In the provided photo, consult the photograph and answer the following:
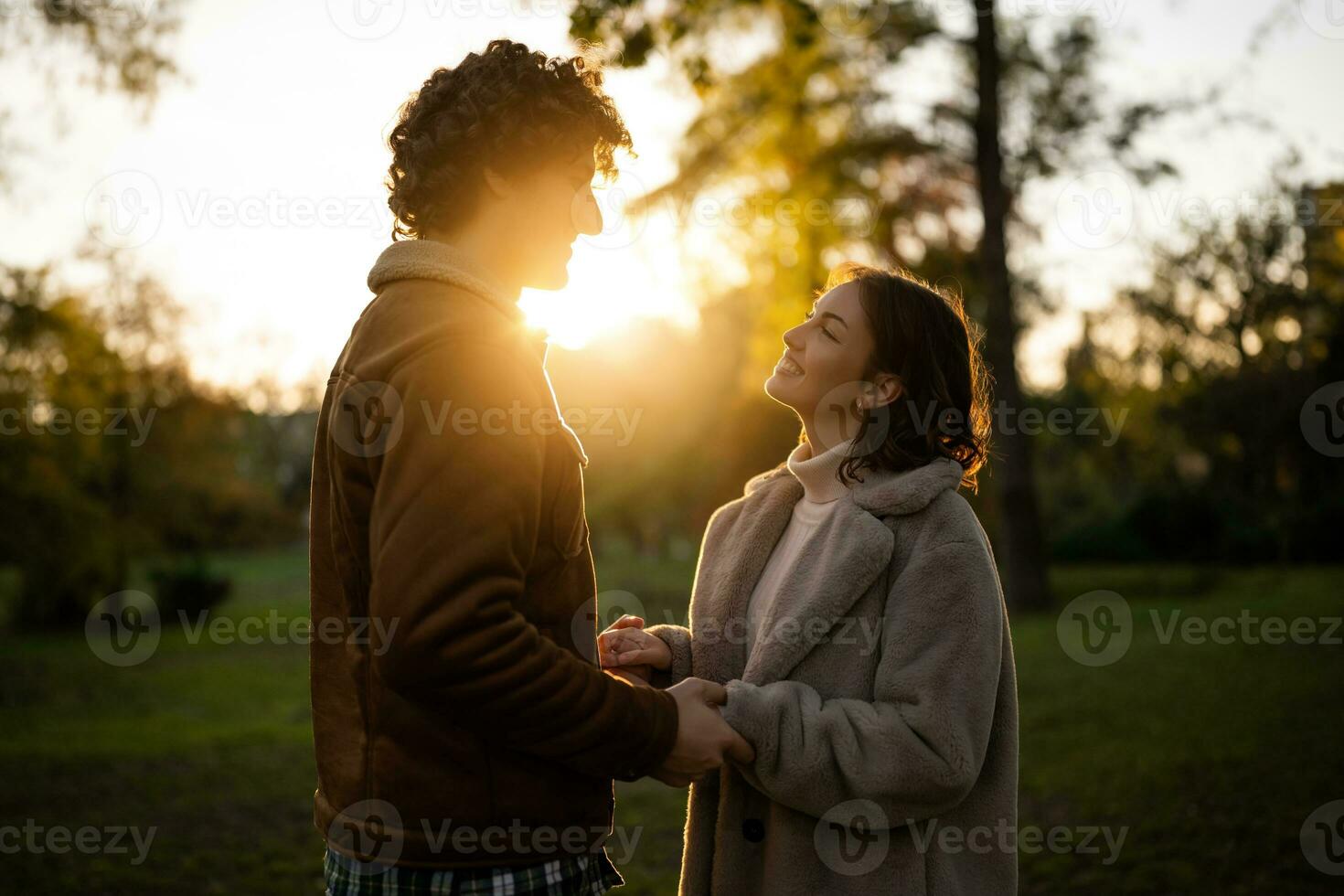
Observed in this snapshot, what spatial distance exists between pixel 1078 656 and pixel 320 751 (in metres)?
12.3

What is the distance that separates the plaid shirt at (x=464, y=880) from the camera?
2.02 m

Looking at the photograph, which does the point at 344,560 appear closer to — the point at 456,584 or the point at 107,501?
the point at 456,584

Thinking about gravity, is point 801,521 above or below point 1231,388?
below

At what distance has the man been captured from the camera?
5.99 feet

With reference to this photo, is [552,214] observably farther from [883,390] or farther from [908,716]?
[908,716]

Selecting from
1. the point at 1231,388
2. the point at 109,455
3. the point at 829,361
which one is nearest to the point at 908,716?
the point at 829,361

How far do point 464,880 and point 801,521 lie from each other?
3.90 feet

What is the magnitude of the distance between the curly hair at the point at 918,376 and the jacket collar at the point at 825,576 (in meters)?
0.05

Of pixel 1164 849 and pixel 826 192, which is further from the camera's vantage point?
pixel 826 192

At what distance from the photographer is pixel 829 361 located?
2.61 m

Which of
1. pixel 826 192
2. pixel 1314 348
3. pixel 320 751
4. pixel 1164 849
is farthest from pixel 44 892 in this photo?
pixel 1314 348

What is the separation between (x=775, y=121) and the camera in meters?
15.8

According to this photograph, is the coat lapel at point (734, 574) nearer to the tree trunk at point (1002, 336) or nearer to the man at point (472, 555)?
the man at point (472, 555)

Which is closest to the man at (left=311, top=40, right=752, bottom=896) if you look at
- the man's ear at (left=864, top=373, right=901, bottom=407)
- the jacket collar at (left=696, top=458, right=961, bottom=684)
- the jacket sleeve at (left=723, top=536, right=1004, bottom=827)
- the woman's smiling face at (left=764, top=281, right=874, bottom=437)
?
the jacket sleeve at (left=723, top=536, right=1004, bottom=827)
